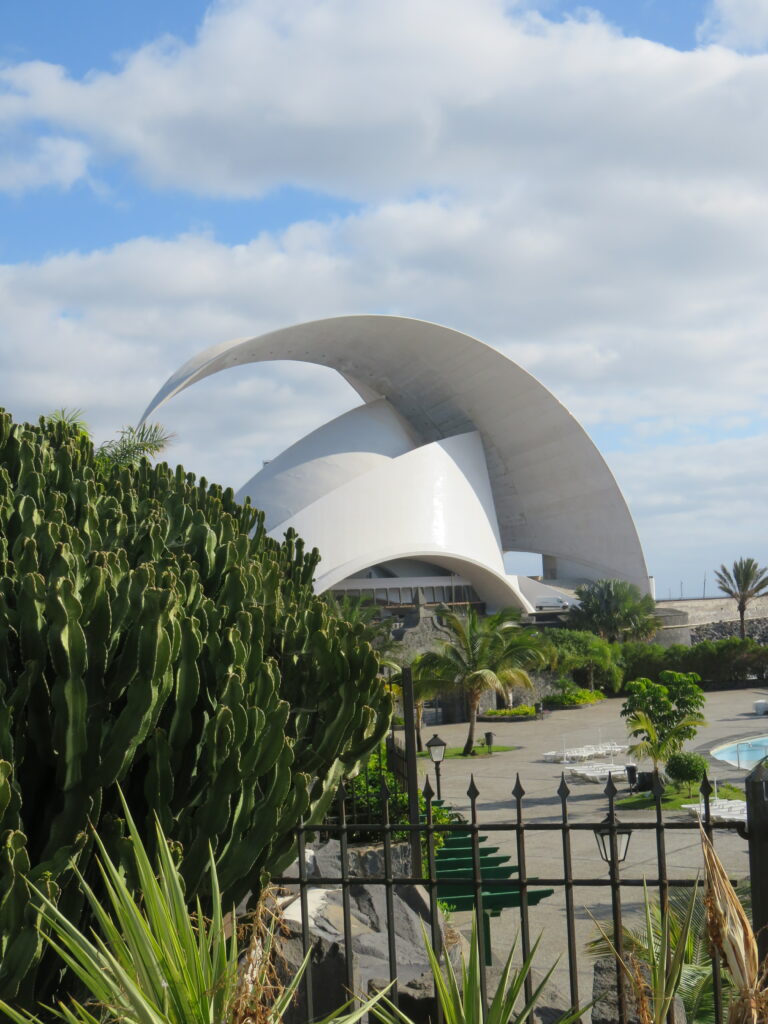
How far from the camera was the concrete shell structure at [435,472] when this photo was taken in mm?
33594

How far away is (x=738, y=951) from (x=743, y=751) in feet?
51.8

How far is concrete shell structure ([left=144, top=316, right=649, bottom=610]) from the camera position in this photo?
3359cm

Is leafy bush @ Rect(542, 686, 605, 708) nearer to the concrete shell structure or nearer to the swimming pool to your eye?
the concrete shell structure

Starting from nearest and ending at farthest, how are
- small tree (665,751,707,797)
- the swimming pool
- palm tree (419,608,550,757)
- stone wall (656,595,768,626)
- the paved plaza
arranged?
the paved plaza → small tree (665,751,707,797) → the swimming pool → palm tree (419,608,550,757) → stone wall (656,595,768,626)

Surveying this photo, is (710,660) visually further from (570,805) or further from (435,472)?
(570,805)

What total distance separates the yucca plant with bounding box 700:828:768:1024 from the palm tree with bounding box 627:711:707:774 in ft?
40.8

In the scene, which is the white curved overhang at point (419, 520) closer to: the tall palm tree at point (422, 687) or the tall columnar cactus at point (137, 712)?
the tall palm tree at point (422, 687)

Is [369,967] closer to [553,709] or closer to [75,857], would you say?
[75,857]

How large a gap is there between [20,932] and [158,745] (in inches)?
27.6

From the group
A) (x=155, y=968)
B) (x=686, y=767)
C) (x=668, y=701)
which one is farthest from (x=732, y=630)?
(x=155, y=968)

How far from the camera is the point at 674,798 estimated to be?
14.9 meters

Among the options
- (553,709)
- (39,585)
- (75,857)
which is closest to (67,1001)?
(75,857)

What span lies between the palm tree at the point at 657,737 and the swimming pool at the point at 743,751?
148 cm

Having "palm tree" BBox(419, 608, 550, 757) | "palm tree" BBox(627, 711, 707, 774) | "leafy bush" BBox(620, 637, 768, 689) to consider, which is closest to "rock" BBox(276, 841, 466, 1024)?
"palm tree" BBox(627, 711, 707, 774)
